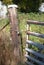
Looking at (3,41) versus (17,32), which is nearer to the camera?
(17,32)

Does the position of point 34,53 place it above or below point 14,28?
below

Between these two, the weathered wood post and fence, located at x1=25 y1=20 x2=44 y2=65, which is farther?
fence, located at x1=25 y1=20 x2=44 y2=65

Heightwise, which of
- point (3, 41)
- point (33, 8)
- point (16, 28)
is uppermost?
point (16, 28)

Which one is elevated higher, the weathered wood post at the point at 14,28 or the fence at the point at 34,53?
the weathered wood post at the point at 14,28

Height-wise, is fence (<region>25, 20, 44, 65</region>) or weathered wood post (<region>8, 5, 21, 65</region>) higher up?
weathered wood post (<region>8, 5, 21, 65</region>)

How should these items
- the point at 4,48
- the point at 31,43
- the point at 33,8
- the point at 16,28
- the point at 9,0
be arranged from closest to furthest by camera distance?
the point at 16,28 < the point at 4,48 < the point at 31,43 < the point at 9,0 < the point at 33,8

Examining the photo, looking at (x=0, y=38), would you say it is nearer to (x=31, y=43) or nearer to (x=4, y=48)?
(x=4, y=48)

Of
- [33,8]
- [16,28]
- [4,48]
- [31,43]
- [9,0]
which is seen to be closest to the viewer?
[16,28]

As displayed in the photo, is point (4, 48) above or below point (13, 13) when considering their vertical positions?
below

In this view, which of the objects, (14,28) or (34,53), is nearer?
(14,28)

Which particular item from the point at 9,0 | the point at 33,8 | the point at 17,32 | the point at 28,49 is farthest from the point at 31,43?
the point at 33,8

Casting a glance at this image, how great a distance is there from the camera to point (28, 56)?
21.2 ft

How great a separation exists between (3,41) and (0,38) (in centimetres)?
9

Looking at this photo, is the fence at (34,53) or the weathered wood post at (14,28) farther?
the fence at (34,53)
